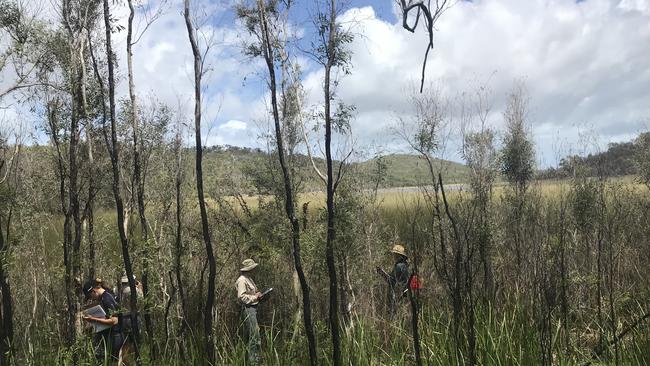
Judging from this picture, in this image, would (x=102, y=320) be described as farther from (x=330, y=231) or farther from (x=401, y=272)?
(x=401, y=272)

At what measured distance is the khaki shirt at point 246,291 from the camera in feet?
20.8

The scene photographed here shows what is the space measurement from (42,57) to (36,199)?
2.87 meters

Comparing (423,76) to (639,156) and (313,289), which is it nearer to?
(313,289)

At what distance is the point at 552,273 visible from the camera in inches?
126

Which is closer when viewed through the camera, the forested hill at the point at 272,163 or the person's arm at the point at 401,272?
the person's arm at the point at 401,272

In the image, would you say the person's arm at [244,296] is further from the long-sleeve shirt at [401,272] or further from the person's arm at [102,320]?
the long-sleeve shirt at [401,272]

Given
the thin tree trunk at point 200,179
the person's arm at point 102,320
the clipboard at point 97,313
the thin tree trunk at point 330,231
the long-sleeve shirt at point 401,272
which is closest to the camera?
the thin tree trunk at point 330,231

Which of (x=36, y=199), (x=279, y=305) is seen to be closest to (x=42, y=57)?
(x=36, y=199)

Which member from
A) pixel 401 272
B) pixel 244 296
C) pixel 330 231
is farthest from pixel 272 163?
pixel 330 231

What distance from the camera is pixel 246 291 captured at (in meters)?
6.54

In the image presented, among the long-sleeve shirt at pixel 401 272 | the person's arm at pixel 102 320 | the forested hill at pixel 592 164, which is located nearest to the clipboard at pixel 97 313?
the person's arm at pixel 102 320

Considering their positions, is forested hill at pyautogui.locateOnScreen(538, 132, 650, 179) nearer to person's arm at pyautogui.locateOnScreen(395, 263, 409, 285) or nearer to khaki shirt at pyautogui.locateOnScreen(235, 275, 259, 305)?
person's arm at pyautogui.locateOnScreen(395, 263, 409, 285)

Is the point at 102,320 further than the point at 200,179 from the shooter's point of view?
Yes

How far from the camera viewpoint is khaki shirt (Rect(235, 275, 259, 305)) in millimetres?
6344
